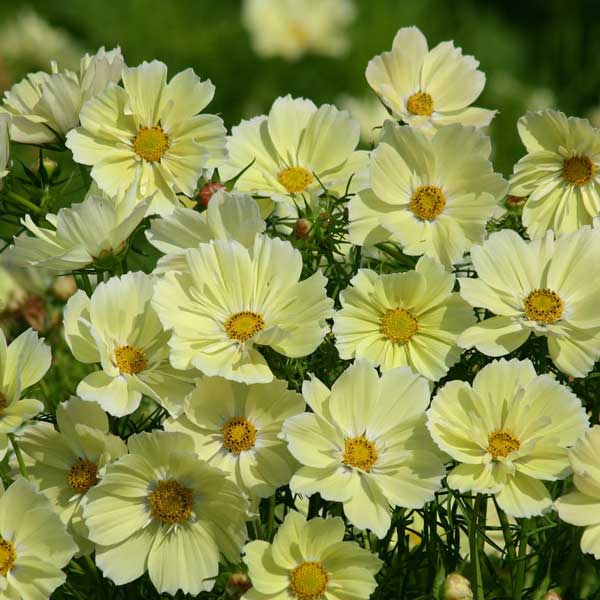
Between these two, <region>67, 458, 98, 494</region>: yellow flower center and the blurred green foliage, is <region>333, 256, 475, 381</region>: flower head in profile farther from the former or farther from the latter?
the blurred green foliage

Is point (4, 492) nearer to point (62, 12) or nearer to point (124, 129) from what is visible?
point (124, 129)

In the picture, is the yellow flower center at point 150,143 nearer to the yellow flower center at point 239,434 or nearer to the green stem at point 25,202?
the green stem at point 25,202

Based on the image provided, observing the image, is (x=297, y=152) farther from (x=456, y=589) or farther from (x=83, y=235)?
(x=456, y=589)

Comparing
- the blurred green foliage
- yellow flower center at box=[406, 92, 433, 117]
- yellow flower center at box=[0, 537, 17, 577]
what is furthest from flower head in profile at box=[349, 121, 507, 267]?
the blurred green foliage

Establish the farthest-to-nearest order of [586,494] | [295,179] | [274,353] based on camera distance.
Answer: [295,179], [274,353], [586,494]

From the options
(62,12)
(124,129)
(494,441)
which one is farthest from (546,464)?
(62,12)

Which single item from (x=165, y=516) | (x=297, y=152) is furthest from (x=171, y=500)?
(x=297, y=152)

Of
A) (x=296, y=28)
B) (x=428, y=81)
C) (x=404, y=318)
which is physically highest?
(x=296, y=28)
